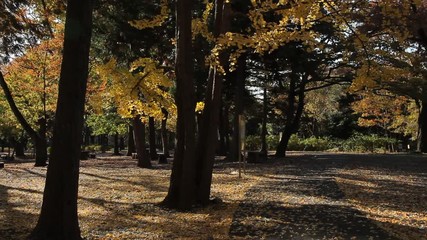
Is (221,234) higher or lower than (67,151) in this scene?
lower

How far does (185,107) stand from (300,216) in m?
3.02

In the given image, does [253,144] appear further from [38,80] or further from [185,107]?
[185,107]

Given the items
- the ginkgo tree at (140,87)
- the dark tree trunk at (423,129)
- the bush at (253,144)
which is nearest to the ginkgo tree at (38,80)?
the ginkgo tree at (140,87)

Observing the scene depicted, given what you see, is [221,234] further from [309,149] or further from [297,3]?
[309,149]

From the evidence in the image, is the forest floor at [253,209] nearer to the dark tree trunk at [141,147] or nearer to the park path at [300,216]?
the park path at [300,216]

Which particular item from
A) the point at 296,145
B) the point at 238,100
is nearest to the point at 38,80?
the point at 238,100

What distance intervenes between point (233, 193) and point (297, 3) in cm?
539

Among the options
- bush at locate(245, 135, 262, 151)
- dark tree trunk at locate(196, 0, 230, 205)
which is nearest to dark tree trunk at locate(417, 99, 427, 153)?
bush at locate(245, 135, 262, 151)

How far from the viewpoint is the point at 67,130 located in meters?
5.51

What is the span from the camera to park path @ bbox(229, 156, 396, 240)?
6.73 meters

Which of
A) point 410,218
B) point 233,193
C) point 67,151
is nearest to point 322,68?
point 233,193

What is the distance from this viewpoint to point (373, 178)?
13961 mm

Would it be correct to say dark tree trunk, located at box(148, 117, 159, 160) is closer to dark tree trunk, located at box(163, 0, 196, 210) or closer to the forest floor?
the forest floor

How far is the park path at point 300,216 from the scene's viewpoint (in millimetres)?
6734
